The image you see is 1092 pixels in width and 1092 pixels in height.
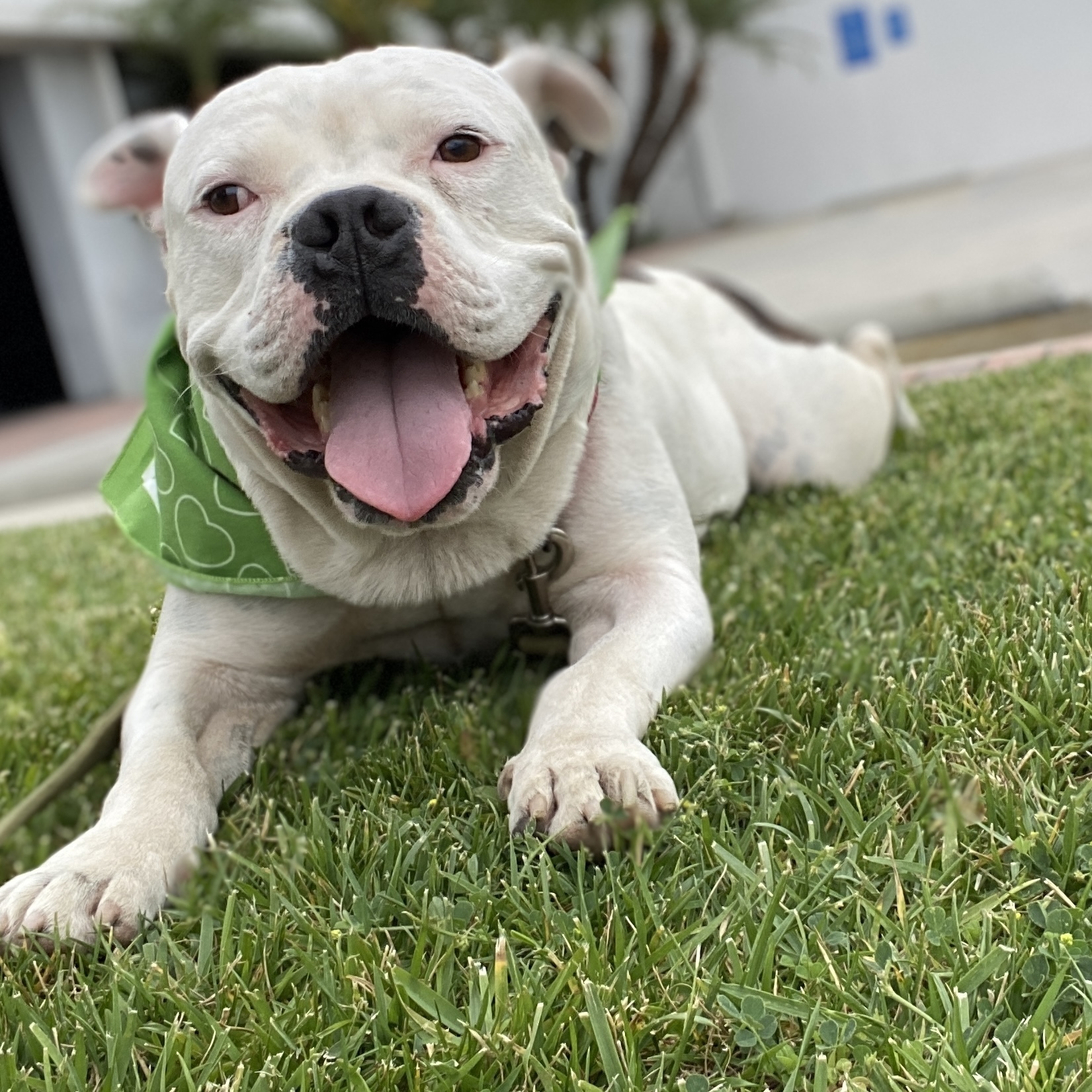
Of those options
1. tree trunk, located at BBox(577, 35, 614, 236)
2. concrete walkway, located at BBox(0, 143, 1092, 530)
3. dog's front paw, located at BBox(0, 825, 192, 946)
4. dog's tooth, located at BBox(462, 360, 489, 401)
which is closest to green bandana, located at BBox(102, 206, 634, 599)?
dog's tooth, located at BBox(462, 360, 489, 401)

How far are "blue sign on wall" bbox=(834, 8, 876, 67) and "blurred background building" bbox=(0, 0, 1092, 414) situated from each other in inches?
1.2

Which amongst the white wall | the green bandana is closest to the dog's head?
the green bandana

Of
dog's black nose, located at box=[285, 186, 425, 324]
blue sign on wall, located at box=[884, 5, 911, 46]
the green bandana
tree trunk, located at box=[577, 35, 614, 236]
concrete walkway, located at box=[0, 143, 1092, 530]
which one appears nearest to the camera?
dog's black nose, located at box=[285, 186, 425, 324]

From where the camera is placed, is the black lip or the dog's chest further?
the dog's chest

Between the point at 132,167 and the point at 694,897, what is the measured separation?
2.02 m

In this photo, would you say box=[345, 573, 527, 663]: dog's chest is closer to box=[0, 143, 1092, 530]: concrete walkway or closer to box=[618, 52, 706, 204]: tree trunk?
box=[0, 143, 1092, 530]: concrete walkway

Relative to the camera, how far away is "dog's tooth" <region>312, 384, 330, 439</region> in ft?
7.04

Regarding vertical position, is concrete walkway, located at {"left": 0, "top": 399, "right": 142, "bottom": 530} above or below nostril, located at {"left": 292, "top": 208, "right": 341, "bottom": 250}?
below

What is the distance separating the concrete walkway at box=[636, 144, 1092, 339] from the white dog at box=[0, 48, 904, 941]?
199 inches

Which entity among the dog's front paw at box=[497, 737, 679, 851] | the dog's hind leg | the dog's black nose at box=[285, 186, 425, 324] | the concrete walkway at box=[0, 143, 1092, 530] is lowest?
the concrete walkway at box=[0, 143, 1092, 530]

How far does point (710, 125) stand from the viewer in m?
21.2

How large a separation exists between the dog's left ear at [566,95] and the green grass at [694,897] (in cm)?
120

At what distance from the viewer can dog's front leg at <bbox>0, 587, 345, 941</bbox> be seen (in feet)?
5.93

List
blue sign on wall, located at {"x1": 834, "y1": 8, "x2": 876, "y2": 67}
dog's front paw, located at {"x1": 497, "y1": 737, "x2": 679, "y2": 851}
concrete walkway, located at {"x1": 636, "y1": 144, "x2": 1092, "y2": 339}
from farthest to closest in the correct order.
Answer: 1. blue sign on wall, located at {"x1": 834, "y1": 8, "x2": 876, "y2": 67}
2. concrete walkway, located at {"x1": 636, "y1": 144, "x2": 1092, "y2": 339}
3. dog's front paw, located at {"x1": 497, "y1": 737, "x2": 679, "y2": 851}
